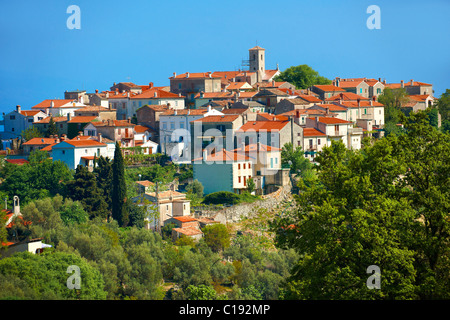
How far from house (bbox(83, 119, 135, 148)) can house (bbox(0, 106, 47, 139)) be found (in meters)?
7.24

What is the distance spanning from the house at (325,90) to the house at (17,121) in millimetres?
20258

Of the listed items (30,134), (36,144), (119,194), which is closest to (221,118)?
(119,194)

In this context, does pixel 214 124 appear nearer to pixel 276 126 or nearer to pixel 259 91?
pixel 276 126

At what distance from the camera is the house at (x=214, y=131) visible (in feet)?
140

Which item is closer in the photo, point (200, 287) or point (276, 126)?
point (200, 287)

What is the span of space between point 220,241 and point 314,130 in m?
15.5

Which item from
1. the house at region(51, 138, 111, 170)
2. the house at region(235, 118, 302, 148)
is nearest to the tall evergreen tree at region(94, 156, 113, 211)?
the house at region(51, 138, 111, 170)

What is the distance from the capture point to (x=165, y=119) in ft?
153

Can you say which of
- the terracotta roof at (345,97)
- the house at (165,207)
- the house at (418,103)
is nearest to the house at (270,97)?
the terracotta roof at (345,97)

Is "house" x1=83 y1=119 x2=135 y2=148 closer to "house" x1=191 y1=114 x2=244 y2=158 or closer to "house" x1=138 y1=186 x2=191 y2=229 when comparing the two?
"house" x1=191 y1=114 x2=244 y2=158

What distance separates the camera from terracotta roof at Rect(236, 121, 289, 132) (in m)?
42.7

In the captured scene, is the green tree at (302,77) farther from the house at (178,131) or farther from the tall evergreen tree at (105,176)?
the tall evergreen tree at (105,176)

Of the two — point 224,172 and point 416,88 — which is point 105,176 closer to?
point 224,172
